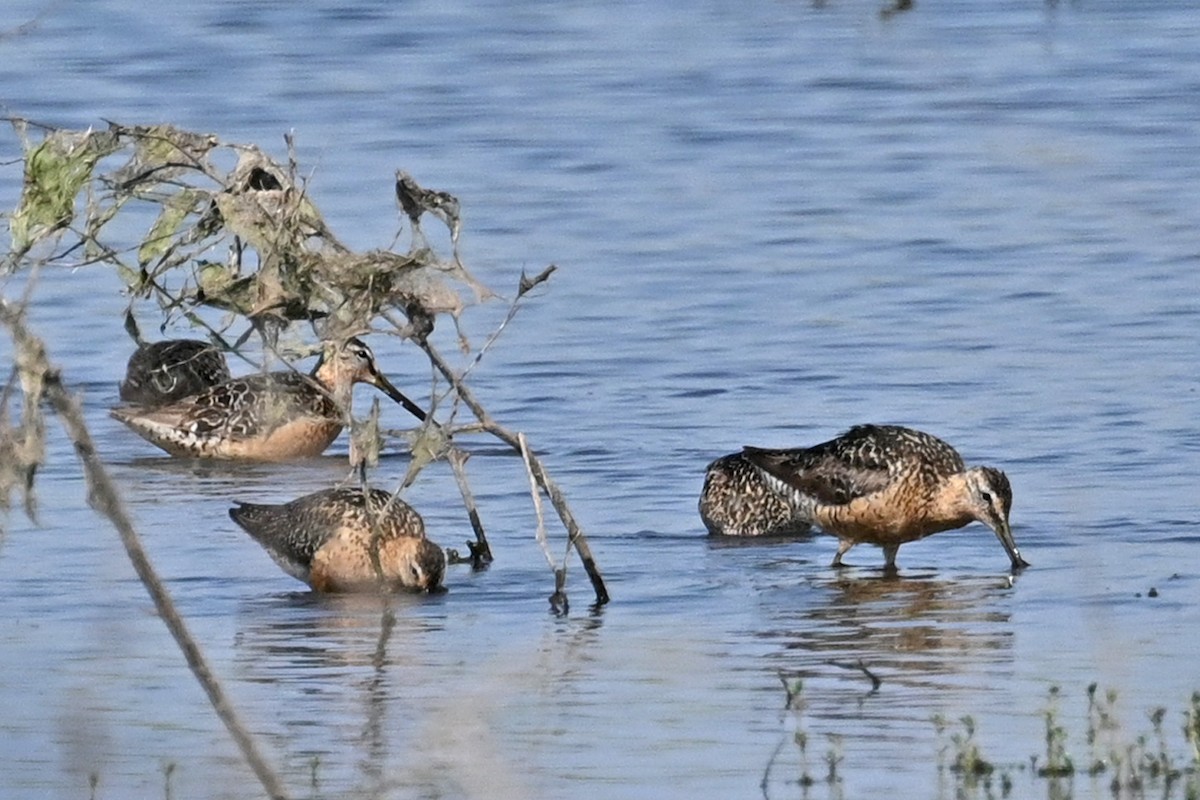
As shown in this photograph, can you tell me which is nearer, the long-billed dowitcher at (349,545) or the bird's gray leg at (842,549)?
the long-billed dowitcher at (349,545)

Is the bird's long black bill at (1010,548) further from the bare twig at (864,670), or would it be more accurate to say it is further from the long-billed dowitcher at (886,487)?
the bare twig at (864,670)

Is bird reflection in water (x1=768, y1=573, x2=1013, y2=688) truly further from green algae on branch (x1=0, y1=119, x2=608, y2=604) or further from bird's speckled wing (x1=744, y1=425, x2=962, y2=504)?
green algae on branch (x1=0, y1=119, x2=608, y2=604)

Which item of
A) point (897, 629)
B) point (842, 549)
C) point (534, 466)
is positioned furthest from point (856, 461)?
point (534, 466)

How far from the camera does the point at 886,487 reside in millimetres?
9297

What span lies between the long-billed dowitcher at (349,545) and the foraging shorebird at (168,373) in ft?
8.52

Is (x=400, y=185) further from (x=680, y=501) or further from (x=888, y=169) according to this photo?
(x=888, y=169)

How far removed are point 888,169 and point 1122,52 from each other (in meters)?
4.17

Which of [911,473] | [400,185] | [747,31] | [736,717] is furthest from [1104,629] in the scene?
[747,31]

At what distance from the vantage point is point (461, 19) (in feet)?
74.6

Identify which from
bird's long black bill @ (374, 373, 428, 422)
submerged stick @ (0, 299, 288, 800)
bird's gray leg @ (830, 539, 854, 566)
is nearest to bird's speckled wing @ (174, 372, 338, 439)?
bird's long black bill @ (374, 373, 428, 422)

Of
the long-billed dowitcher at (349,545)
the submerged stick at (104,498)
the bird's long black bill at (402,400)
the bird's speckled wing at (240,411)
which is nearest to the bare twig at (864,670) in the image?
the bird's long black bill at (402,400)

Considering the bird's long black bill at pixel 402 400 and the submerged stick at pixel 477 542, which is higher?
the bird's long black bill at pixel 402 400

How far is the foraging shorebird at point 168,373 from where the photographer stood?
39.7 ft

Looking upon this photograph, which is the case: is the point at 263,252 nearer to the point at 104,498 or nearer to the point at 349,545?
the point at 349,545
